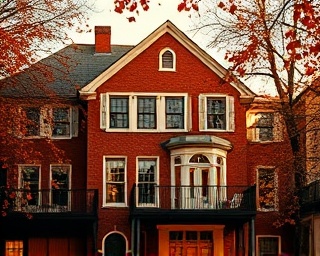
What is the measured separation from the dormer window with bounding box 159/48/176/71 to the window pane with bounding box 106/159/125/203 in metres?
4.65

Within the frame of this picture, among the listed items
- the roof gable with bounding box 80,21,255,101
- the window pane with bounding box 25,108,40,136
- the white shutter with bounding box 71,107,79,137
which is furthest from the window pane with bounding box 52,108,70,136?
the roof gable with bounding box 80,21,255,101

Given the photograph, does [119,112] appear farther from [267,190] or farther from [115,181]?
[267,190]

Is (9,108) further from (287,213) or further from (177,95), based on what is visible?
(287,213)

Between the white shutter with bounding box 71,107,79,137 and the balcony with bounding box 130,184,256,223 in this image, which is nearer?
the balcony with bounding box 130,184,256,223

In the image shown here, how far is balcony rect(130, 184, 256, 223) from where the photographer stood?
3412 centimetres

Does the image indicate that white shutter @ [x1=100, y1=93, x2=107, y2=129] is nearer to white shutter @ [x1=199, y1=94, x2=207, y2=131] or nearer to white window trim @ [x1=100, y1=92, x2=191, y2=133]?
white window trim @ [x1=100, y1=92, x2=191, y2=133]

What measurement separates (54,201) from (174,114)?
21.8ft

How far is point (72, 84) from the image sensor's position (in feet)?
122

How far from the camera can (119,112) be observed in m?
36.5

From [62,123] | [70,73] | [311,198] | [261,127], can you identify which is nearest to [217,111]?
[261,127]

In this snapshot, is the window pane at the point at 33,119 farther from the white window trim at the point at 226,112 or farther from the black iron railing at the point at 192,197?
the white window trim at the point at 226,112

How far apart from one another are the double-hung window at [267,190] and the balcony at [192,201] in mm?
2499

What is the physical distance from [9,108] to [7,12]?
3.30 meters

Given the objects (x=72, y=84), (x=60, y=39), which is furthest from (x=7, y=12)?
(x=72, y=84)
